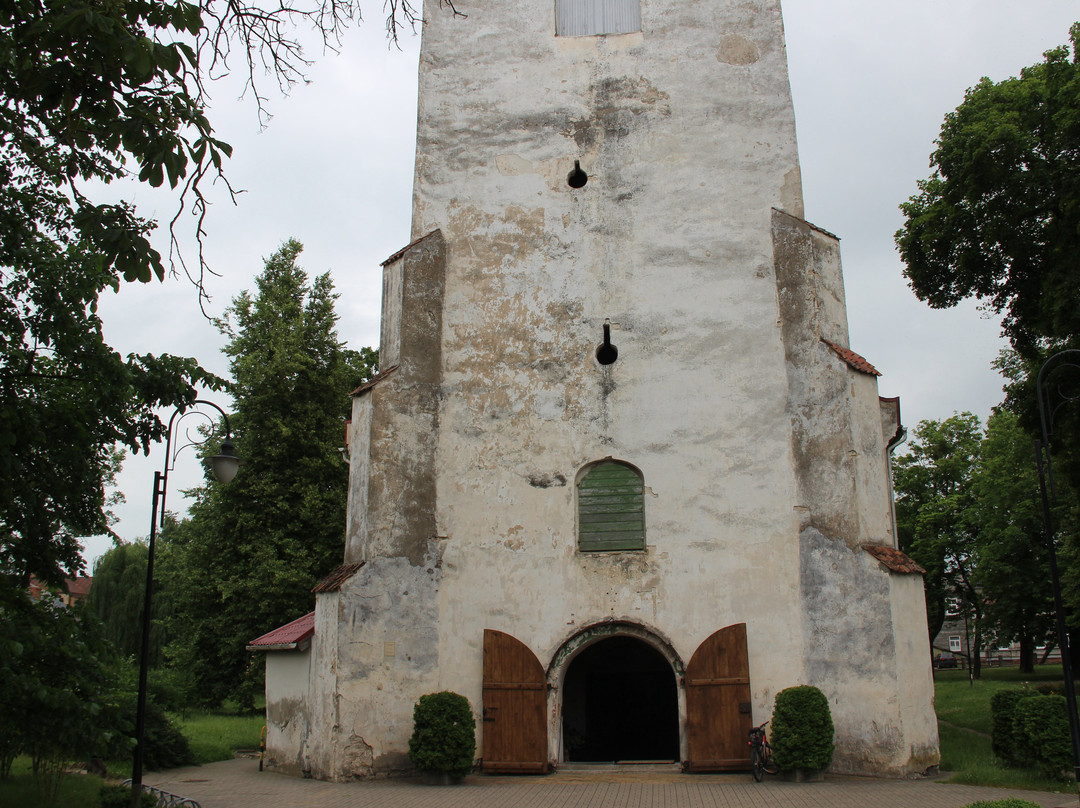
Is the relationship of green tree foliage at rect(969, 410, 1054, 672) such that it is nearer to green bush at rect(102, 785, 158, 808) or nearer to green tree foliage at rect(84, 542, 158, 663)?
green bush at rect(102, 785, 158, 808)

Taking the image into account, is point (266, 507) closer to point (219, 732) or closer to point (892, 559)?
point (219, 732)

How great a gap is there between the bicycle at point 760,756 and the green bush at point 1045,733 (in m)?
3.63

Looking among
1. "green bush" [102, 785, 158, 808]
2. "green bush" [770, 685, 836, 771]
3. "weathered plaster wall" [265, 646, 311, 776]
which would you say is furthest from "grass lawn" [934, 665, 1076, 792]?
"green bush" [102, 785, 158, 808]

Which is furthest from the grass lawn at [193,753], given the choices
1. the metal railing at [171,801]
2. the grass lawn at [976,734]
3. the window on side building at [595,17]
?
the window on side building at [595,17]

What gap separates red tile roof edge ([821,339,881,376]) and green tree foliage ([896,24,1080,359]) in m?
6.10

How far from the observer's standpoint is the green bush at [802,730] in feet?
40.5

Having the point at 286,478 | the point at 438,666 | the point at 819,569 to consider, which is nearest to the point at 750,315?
the point at 819,569

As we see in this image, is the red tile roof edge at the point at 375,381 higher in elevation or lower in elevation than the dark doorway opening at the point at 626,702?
higher

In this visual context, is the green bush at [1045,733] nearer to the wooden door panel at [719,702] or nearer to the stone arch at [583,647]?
the wooden door panel at [719,702]

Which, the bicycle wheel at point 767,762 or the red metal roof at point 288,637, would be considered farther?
the red metal roof at point 288,637

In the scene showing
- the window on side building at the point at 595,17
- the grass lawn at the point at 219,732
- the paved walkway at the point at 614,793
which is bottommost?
the grass lawn at the point at 219,732

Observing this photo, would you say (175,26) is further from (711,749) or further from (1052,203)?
(1052,203)

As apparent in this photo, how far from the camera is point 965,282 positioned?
21.1 m

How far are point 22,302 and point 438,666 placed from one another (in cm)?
778
